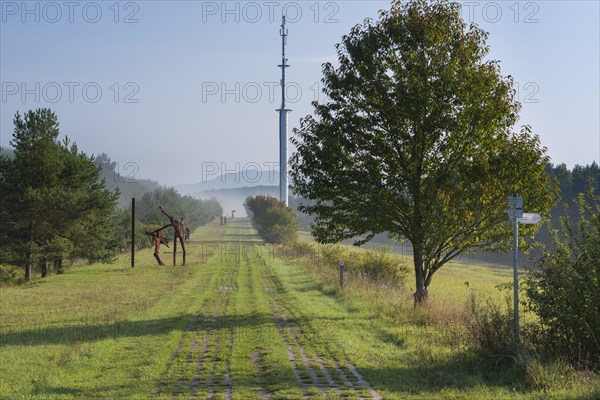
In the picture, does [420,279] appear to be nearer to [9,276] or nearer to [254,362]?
[254,362]

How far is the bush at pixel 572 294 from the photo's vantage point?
36.0 feet

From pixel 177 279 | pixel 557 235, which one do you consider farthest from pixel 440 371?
pixel 177 279

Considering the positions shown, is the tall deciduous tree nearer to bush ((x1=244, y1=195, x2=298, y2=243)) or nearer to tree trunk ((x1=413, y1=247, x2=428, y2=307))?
tree trunk ((x1=413, y1=247, x2=428, y2=307))

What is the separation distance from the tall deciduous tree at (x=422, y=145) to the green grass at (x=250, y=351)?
10.6 ft

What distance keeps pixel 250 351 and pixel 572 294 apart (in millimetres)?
7335

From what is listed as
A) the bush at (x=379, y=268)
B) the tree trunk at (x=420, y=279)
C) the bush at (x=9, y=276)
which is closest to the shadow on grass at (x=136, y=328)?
the tree trunk at (x=420, y=279)

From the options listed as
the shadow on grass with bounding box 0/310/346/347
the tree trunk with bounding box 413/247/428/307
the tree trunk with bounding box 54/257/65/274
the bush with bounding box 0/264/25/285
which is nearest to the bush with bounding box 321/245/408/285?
the tree trunk with bounding box 413/247/428/307

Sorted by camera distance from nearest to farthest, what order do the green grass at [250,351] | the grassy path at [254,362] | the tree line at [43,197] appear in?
the grassy path at [254,362] → the green grass at [250,351] → the tree line at [43,197]

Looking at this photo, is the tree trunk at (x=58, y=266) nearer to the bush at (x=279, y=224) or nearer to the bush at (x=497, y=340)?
the bush at (x=497, y=340)

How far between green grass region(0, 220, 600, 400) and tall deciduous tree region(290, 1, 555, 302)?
10.6ft

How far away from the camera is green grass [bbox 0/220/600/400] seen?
9992mm

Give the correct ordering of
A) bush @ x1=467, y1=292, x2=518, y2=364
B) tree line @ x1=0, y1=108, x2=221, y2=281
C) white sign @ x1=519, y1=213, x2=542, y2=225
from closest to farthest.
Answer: bush @ x1=467, y1=292, x2=518, y2=364, white sign @ x1=519, y1=213, x2=542, y2=225, tree line @ x1=0, y1=108, x2=221, y2=281

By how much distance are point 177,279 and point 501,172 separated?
2231 cm

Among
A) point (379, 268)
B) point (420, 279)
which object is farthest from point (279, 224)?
point (420, 279)
